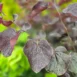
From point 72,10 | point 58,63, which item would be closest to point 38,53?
point 58,63

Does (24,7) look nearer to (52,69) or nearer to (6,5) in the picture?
(6,5)

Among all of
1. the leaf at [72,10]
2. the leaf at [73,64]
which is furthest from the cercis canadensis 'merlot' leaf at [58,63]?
the leaf at [72,10]

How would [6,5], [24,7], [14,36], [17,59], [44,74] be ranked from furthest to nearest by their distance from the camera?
1. [6,5]
2. [24,7]
3. [44,74]
4. [17,59]
5. [14,36]

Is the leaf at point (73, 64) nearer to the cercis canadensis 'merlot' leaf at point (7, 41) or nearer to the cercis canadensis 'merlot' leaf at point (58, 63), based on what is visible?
the cercis canadensis 'merlot' leaf at point (58, 63)

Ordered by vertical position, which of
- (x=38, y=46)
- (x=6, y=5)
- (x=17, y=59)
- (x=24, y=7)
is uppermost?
(x=38, y=46)

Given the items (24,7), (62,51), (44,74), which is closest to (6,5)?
(24,7)

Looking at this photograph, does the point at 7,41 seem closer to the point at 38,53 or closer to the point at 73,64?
the point at 38,53

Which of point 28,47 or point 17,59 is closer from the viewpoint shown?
point 28,47
